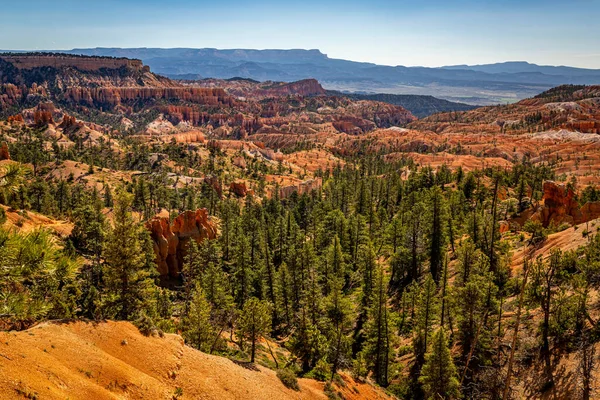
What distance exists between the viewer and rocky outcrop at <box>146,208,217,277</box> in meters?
60.8

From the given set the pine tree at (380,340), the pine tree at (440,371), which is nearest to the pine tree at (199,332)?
the pine tree at (380,340)

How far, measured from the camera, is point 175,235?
6381cm

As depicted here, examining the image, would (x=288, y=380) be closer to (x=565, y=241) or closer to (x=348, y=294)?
(x=348, y=294)

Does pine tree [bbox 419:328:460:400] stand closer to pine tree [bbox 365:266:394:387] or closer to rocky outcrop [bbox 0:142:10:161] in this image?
pine tree [bbox 365:266:394:387]

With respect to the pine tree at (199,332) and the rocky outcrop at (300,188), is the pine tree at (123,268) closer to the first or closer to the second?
the pine tree at (199,332)

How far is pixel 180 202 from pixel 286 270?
5515 cm

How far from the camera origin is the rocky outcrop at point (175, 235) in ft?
199

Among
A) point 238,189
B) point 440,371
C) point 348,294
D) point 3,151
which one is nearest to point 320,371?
point 440,371

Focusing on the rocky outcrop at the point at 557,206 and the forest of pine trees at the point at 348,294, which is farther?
the rocky outcrop at the point at 557,206

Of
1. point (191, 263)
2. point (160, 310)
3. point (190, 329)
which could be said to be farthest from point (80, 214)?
point (190, 329)

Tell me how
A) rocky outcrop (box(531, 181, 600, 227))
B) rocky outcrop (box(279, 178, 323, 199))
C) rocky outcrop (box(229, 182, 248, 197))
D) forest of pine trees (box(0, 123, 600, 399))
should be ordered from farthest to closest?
rocky outcrop (box(279, 178, 323, 199)) < rocky outcrop (box(229, 182, 248, 197)) < rocky outcrop (box(531, 181, 600, 227)) < forest of pine trees (box(0, 123, 600, 399))

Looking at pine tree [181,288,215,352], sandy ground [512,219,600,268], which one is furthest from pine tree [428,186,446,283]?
pine tree [181,288,215,352]

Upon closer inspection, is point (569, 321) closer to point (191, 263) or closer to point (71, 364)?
point (71, 364)

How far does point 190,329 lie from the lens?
3331 centimetres
